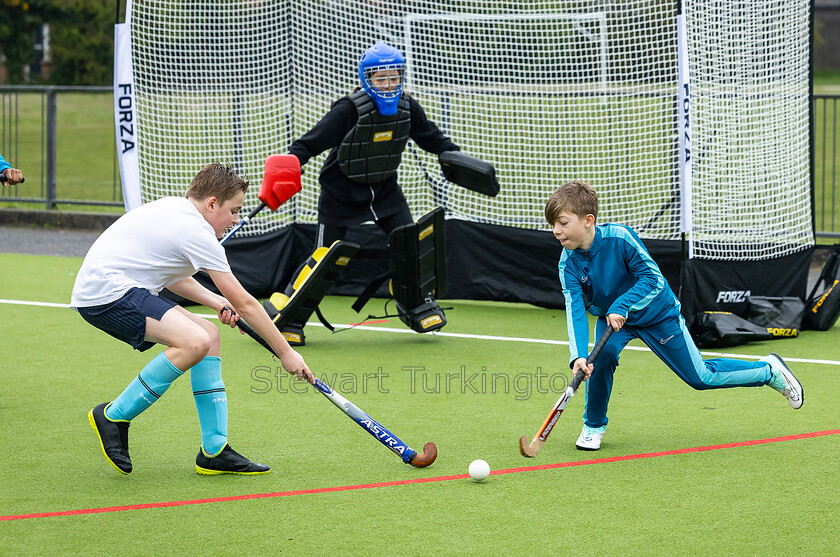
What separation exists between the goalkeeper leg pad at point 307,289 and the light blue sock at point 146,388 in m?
2.44

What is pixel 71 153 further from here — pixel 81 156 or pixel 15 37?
pixel 15 37

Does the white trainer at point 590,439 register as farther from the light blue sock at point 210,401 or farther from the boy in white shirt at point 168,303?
the light blue sock at point 210,401

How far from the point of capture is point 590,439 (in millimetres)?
4609

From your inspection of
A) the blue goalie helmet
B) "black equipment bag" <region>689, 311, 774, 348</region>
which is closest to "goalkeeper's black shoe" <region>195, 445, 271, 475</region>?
the blue goalie helmet

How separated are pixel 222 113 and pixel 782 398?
5.34 meters

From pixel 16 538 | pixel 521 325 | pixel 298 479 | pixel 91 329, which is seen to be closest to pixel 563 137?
pixel 521 325

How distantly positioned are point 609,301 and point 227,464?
1740 millimetres

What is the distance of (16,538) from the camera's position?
3.56 m

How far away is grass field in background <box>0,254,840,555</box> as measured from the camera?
3.58 metres

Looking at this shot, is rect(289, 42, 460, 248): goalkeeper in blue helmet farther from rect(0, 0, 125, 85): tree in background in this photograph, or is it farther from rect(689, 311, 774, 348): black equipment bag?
rect(0, 0, 125, 85): tree in background

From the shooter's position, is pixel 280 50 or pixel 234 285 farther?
pixel 280 50

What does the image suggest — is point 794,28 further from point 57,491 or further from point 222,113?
point 57,491

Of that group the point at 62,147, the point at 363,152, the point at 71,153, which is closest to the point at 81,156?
the point at 71,153

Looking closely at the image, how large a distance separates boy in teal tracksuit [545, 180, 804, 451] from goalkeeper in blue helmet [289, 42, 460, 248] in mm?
2479
